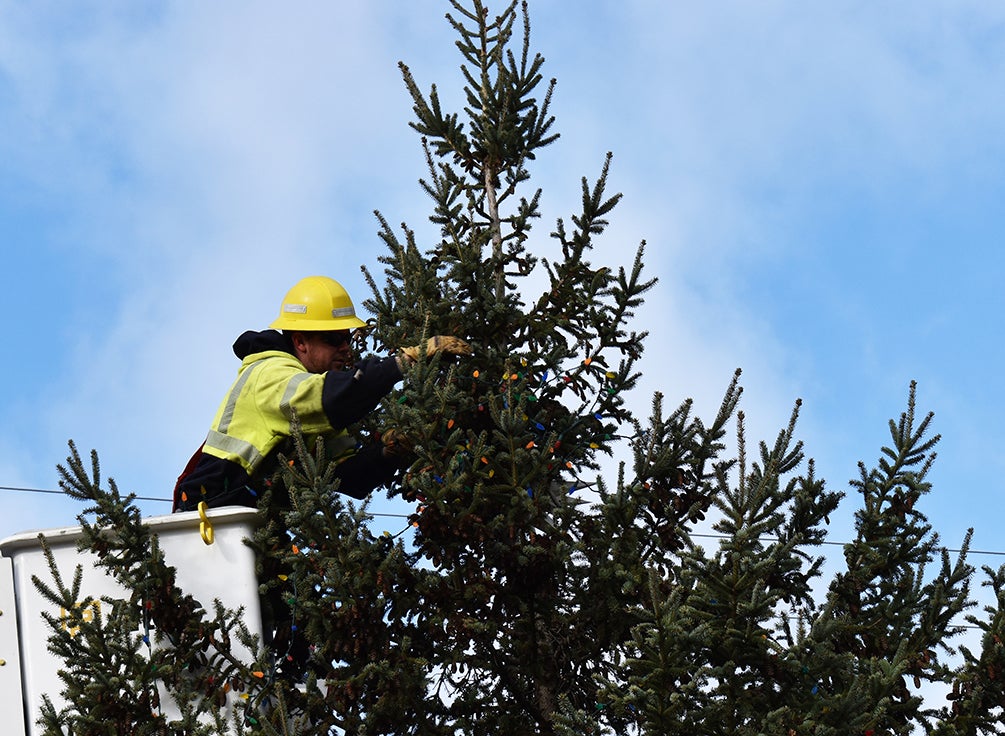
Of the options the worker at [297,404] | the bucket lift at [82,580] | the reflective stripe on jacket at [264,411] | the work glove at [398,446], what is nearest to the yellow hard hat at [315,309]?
the worker at [297,404]

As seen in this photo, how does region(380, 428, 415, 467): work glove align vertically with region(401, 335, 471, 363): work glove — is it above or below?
below

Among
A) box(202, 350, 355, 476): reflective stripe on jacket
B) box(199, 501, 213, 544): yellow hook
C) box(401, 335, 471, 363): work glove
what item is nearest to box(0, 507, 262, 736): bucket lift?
box(199, 501, 213, 544): yellow hook

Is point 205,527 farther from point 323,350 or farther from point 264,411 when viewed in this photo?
→ point 323,350

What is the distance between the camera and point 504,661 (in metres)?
8.37

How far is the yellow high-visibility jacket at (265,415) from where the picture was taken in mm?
8156

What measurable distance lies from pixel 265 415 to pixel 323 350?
0.86m

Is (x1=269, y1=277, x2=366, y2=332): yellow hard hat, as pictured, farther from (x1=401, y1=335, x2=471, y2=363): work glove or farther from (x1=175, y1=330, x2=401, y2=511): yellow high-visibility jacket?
(x1=401, y1=335, x2=471, y2=363): work glove

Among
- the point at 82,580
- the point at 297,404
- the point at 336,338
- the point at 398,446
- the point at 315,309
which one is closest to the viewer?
the point at 82,580

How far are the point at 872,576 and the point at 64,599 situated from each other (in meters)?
4.07

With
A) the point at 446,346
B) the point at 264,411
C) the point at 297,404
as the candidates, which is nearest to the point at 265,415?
the point at 264,411

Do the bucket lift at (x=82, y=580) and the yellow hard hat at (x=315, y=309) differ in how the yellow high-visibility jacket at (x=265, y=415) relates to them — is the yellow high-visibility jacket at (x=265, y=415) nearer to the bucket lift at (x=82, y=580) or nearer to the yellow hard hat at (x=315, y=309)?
the yellow hard hat at (x=315, y=309)

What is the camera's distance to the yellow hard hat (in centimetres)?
904

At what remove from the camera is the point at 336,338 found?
30.2 ft

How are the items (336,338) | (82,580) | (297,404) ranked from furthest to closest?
(336,338)
(297,404)
(82,580)
